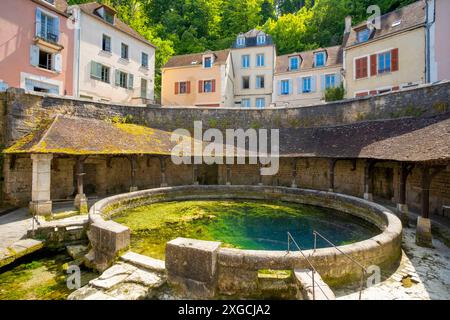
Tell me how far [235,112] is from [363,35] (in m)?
10.4

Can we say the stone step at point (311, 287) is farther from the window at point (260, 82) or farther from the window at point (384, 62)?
the window at point (260, 82)

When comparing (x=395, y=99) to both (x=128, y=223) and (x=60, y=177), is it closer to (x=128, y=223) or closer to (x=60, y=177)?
(x=128, y=223)

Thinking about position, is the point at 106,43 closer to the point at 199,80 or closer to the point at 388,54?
the point at 199,80

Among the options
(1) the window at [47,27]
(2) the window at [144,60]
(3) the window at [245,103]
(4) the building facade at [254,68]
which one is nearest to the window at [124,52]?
(2) the window at [144,60]

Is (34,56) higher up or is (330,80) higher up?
(330,80)

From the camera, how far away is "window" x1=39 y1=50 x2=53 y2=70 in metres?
15.2

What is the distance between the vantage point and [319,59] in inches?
832

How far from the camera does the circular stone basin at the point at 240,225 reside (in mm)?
7355

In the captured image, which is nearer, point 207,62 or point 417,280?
point 417,280

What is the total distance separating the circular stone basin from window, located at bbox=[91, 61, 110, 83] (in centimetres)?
1082

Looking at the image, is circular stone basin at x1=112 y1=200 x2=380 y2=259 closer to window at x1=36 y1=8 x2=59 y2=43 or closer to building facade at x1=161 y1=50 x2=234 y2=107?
→ window at x1=36 y1=8 x2=59 y2=43

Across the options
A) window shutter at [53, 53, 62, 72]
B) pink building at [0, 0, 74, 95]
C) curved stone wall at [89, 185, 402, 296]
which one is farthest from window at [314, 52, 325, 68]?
window shutter at [53, 53, 62, 72]

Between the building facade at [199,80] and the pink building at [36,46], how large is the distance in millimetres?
8645

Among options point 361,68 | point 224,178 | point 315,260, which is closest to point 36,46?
point 224,178
